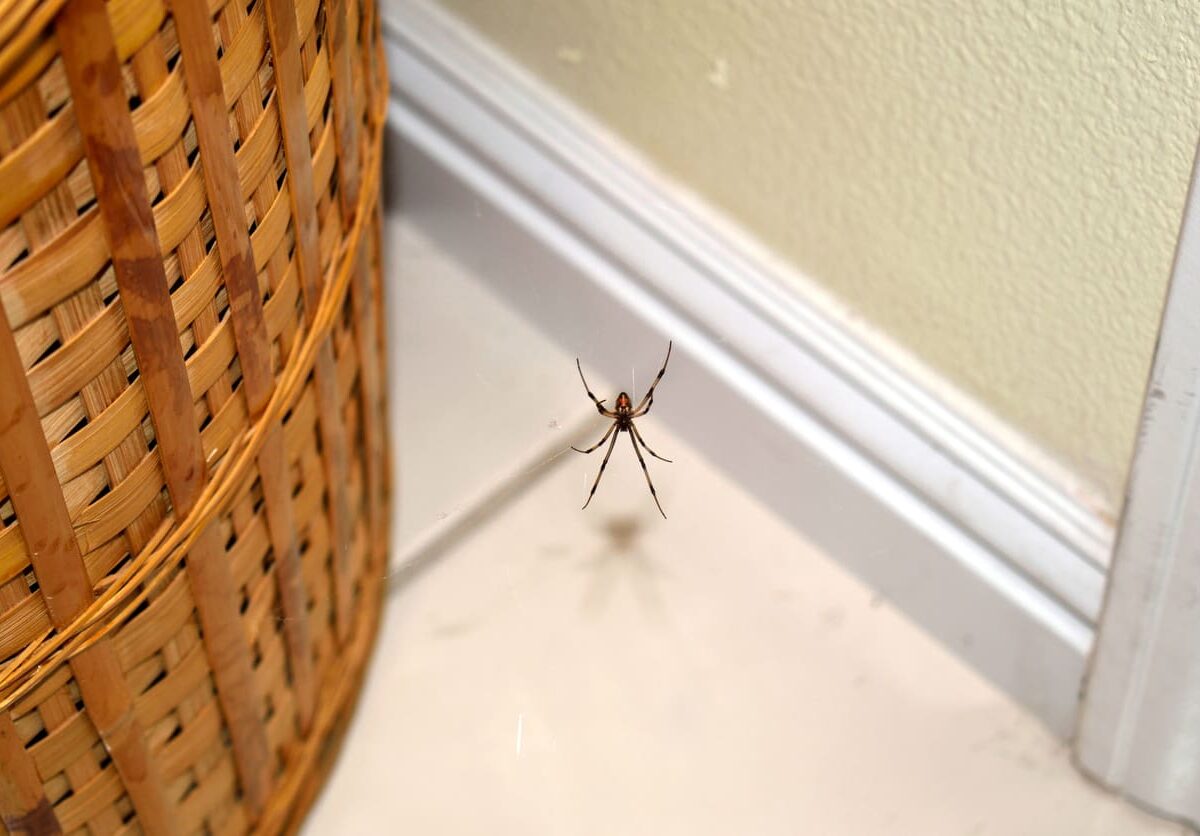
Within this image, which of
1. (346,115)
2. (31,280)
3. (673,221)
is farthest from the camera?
(673,221)

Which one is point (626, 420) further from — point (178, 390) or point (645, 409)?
point (178, 390)

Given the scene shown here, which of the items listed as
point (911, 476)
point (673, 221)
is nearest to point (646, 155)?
point (673, 221)

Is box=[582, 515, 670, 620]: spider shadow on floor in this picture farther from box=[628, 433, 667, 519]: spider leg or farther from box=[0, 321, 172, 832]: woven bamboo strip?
box=[0, 321, 172, 832]: woven bamboo strip

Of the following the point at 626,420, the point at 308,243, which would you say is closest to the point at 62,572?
the point at 308,243

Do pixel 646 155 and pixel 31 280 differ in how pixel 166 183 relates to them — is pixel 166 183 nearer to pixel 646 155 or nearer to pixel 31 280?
pixel 31 280

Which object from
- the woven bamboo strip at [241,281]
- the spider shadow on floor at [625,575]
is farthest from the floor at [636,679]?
the woven bamboo strip at [241,281]

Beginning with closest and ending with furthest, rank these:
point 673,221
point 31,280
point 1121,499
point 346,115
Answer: point 31,280
point 346,115
point 1121,499
point 673,221
